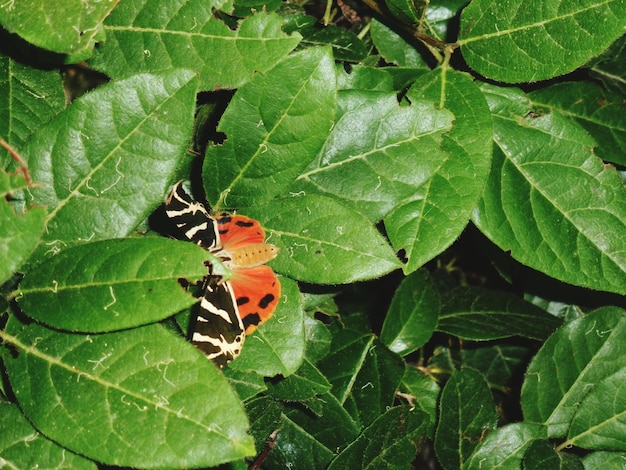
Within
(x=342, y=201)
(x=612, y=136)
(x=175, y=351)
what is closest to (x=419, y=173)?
(x=342, y=201)

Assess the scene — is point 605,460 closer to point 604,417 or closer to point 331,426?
point 604,417

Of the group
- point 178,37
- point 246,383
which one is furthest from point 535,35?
point 246,383

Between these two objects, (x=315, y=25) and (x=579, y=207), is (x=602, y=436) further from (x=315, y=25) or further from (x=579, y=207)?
(x=315, y=25)

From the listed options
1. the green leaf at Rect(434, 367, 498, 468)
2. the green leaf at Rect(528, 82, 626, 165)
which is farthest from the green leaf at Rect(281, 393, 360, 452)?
the green leaf at Rect(528, 82, 626, 165)

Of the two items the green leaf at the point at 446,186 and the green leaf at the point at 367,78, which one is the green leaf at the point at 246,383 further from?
the green leaf at the point at 367,78

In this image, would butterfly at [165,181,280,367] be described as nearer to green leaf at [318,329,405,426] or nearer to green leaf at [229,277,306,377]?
green leaf at [229,277,306,377]

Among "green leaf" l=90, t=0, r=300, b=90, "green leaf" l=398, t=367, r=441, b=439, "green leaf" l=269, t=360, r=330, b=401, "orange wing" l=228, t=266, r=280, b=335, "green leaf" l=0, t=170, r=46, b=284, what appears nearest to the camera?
"green leaf" l=0, t=170, r=46, b=284
